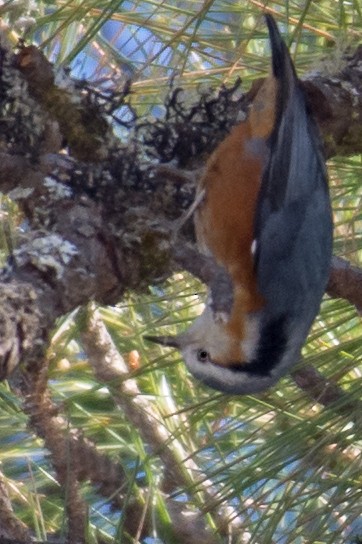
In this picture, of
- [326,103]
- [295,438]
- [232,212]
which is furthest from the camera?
[232,212]

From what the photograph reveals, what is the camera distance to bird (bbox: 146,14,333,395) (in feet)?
4.44

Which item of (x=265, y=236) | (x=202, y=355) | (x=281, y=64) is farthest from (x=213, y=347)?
(x=281, y=64)

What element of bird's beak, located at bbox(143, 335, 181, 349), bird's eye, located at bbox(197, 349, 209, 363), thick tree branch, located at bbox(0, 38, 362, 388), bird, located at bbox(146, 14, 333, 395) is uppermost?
thick tree branch, located at bbox(0, 38, 362, 388)

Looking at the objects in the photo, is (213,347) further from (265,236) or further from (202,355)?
(265,236)

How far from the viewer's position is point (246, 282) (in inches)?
58.6

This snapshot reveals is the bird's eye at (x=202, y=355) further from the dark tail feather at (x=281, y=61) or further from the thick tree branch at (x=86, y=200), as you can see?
the dark tail feather at (x=281, y=61)

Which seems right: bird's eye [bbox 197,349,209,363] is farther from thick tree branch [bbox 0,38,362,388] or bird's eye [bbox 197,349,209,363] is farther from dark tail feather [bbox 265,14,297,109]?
dark tail feather [bbox 265,14,297,109]

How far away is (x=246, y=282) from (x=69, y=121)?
1.55 ft

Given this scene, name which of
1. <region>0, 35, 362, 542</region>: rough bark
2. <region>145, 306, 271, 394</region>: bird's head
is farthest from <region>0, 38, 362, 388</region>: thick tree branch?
<region>145, 306, 271, 394</region>: bird's head

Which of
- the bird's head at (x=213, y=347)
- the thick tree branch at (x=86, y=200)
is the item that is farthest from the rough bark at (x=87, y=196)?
the bird's head at (x=213, y=347)

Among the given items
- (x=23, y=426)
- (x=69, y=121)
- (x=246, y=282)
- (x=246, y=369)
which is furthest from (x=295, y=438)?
(x=23, y=426)

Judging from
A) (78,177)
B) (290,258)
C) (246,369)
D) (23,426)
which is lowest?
(23,426)

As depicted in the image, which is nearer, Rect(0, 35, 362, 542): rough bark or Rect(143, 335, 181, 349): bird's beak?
Rect(0, 35, 362, 542): rough bark

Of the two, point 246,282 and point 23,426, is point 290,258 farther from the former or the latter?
point 23,426
